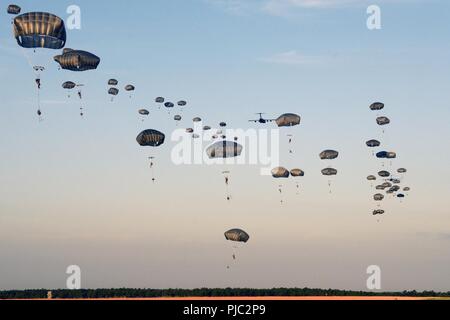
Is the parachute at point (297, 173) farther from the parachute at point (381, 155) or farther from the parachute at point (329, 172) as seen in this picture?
the parachute at point (381, 155)

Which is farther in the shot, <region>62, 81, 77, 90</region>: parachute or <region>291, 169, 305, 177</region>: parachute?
<region>291, 169, 305, 177</region>: parachute

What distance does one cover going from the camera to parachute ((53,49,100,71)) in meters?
104

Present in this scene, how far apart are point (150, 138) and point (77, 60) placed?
1529 centimetres

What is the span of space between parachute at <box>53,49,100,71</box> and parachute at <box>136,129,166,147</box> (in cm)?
1204

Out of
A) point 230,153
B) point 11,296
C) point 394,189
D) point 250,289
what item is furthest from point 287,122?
point 11,296

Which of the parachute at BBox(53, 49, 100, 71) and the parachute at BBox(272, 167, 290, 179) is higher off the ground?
the parachute at BBox(53, 49, 100, 71)

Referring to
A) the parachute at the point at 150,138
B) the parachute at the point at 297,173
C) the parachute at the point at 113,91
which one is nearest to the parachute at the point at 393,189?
the parachute at the point at 297,173

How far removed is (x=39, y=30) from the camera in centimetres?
9481

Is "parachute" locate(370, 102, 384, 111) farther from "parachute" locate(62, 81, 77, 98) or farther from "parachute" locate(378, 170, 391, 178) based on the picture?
"parachute" locate(62, 81, 77, 98)

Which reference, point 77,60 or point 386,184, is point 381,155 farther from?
point 77,60

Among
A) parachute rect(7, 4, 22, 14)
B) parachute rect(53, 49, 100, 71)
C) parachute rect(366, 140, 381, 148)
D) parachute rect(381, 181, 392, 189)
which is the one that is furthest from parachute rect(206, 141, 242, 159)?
parachute rect(381, 181, 392, 189)

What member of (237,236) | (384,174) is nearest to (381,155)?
(384,174)

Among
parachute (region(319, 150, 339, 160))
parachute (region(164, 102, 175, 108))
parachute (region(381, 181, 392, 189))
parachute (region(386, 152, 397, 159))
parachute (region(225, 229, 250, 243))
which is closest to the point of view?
parachute (region(225, 229, 250, 243))
